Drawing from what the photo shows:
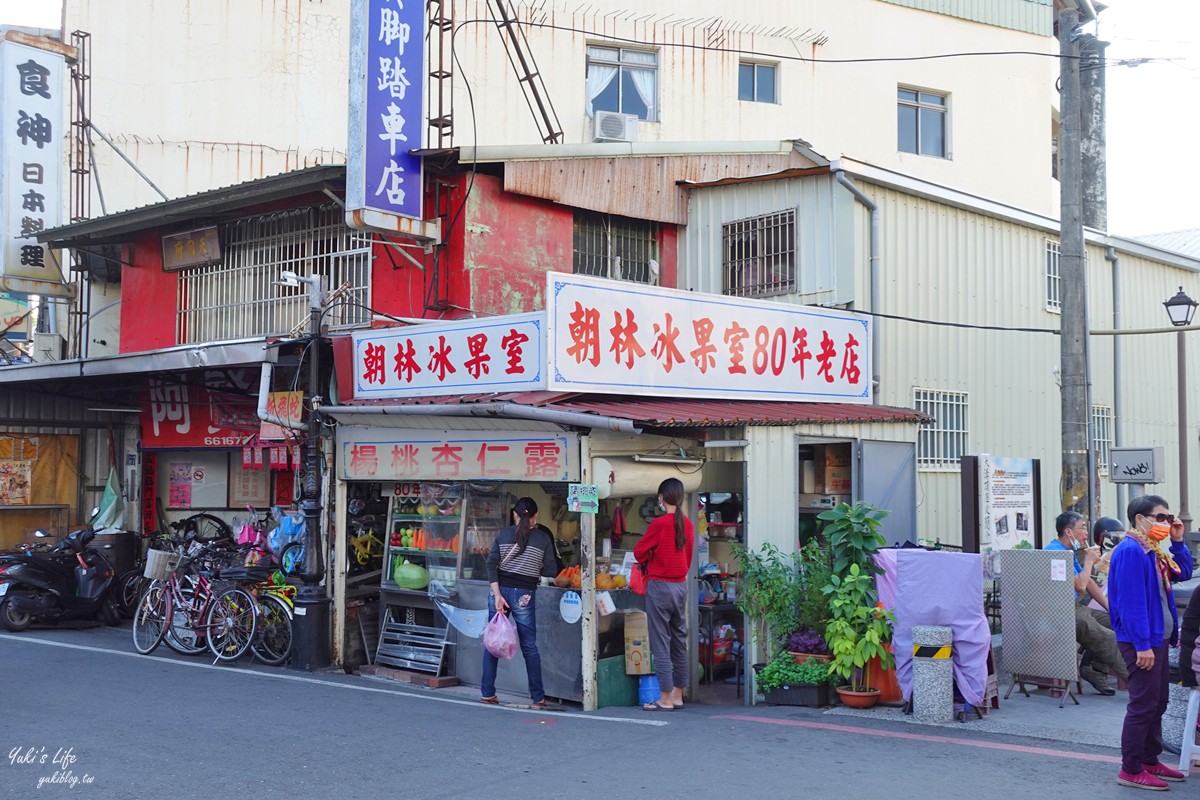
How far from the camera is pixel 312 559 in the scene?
41.8 feet

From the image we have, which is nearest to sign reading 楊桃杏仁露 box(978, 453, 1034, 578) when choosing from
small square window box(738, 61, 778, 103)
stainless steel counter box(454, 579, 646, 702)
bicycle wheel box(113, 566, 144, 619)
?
stainless steel counter box(454, 579, 646, 702)

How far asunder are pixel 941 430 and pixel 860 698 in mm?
5474

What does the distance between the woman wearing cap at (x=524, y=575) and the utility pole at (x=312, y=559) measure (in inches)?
109

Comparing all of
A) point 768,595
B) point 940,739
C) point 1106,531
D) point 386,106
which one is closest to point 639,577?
point 768,595

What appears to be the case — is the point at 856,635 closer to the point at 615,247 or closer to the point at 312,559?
the point at 312,559

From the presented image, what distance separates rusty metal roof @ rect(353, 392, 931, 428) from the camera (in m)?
10.4

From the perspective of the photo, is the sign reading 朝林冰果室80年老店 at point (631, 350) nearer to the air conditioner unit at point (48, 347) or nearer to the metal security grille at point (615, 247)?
the metal security grille at point (615, 247)

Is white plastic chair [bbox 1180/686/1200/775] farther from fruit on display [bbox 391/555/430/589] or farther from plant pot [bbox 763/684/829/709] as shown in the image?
fruit on display [bbox 391/555/430/589]

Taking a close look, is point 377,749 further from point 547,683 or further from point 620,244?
point 620,244

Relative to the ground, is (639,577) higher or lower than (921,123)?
lower

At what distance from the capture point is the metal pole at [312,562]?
1258 centimetres

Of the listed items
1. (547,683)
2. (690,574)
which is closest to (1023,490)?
(690,574)

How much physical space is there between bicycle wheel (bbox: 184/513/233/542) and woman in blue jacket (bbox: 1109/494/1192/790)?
12003 millimetres

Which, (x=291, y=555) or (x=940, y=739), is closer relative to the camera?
(x=940, y=739)
